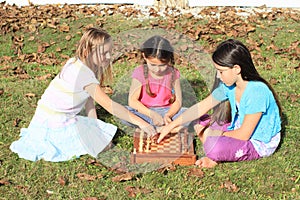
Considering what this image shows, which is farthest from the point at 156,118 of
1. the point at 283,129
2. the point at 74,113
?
the point at 283,129

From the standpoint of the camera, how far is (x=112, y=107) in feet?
14.5

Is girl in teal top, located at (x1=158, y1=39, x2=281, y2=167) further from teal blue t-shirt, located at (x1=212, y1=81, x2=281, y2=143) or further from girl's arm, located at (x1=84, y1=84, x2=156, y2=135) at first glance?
girl's arm, located at (x1=84, y1=84, x2=156, y2=135)

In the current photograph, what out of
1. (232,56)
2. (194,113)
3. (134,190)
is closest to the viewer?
(134,190)

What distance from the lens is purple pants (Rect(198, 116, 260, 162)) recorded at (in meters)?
4.10

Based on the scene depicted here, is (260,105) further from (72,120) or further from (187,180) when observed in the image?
(72,120)

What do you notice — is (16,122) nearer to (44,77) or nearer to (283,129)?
(44,77)

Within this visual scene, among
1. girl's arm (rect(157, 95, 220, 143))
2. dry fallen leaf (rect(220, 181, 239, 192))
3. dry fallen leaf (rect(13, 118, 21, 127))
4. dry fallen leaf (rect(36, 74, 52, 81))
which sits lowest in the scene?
dry fallen leaf (rect(36, 74, 52, 81))

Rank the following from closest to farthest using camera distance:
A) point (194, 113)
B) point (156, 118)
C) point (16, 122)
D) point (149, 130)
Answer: point (149, 130), point (194, 113), point (156, 118), point (16, 122)

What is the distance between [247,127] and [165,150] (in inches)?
28.0

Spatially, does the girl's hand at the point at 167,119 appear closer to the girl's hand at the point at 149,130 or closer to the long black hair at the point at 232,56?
the girl's hand at the point at 149,130

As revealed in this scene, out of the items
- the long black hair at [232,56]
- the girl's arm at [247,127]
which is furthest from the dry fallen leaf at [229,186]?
the long black hair at [232,56]

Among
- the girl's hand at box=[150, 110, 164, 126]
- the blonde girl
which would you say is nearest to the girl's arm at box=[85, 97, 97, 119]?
the blonde girl

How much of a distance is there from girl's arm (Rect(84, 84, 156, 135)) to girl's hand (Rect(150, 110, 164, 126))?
218 mm

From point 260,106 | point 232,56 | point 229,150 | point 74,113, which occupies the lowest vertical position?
point 229,150
